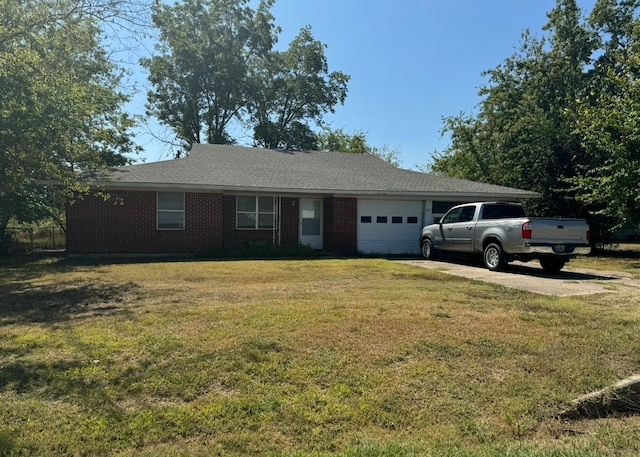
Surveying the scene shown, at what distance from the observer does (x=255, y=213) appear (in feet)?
54.1

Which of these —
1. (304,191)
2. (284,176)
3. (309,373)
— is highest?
(284,176)

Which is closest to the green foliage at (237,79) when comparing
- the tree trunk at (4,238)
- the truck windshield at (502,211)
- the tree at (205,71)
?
the tree at (205,71)

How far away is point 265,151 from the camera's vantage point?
68.3 ft

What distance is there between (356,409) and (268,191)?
12390mm

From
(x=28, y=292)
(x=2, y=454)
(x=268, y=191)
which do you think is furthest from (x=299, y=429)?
(x=268, y=191)

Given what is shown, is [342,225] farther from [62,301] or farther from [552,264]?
[62,301]

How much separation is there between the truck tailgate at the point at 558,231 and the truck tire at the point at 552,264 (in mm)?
963

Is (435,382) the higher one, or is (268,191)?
(268,191)

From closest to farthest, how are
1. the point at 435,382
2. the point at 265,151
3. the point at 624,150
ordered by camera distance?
the point at 435,382
the point at 624,150
the point at 265,151

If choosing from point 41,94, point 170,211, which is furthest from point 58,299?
point 170,211

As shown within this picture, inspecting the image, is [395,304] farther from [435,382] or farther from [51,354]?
[51,354]

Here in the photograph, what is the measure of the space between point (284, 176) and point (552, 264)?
9.44 m

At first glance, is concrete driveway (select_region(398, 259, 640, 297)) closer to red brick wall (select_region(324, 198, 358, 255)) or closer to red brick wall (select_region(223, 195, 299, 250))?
red brick wall (select_region(324, 198, 358, 255))

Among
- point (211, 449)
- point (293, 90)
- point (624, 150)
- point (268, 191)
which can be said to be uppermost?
point (293, 90)
